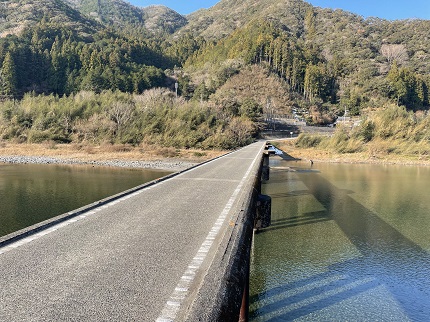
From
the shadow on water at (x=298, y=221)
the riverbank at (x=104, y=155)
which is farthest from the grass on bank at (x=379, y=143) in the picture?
the shadow on water at (x=298, y=221)

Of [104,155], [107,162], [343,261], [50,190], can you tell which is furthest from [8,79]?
[343,261]

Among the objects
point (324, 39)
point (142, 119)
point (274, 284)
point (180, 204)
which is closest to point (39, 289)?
point (180, 204)

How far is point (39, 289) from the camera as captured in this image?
3.14m

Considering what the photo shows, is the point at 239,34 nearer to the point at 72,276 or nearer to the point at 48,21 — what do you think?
the point at 48,21

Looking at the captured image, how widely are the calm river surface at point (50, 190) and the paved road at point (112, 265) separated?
6895 millimetres

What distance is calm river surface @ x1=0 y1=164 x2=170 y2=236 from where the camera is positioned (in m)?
12.6

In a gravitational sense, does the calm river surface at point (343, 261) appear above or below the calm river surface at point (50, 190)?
below

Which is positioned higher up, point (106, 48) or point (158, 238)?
point (106, 48)

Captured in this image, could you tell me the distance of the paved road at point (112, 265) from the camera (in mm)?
2805

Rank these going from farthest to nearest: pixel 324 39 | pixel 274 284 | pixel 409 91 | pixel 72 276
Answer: pixel 324 39 < pixel 409 91 < pixel 274 284 < pixel 72 276

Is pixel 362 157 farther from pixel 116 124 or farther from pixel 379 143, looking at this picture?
pixel 116 124

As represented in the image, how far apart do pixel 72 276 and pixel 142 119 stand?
44449 millimetres

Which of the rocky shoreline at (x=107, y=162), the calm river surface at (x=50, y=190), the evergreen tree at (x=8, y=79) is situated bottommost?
the calm river surface at (x=50, y=190)

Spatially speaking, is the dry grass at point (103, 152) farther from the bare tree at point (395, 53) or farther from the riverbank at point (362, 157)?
the bare tree at point (395, 53)
